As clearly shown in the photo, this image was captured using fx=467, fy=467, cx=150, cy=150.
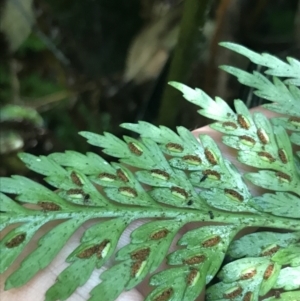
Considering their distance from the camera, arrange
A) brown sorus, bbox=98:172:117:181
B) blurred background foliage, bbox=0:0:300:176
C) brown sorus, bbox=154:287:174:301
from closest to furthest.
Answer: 1. brown sorus, bbox=154:287:174:301
2. brown sorus, bbox=98:172:117:181
3. blurred background foliage, bbox=0:0:300:176

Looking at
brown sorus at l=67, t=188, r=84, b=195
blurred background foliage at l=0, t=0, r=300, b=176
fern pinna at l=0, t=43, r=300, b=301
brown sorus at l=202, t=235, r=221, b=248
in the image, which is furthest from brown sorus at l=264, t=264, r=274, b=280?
A: blurred background foliage at l=0, t=0, r=300, b=176

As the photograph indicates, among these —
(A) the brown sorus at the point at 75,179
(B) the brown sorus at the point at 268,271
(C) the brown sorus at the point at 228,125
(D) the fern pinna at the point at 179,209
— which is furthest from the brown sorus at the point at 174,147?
(B) the brown sorus at the point at 268,271

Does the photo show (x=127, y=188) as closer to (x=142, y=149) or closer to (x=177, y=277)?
(x=142, y=149)

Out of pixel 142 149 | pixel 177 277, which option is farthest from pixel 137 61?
pixel 177 277

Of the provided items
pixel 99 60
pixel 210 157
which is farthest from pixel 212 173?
pixel 99 60

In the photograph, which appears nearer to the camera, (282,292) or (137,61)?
(282,292)

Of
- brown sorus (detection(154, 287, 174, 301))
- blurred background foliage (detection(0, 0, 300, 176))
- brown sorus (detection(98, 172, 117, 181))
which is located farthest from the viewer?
blurred background foliage (detection(0, 0, 300, 176))

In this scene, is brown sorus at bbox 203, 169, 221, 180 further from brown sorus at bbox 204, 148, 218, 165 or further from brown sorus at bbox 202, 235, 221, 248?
brown sorus at bbox 202, 235, 221, 248

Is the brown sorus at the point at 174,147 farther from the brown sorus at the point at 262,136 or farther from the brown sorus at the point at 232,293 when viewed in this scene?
the brown sorus at the point at 232,293
